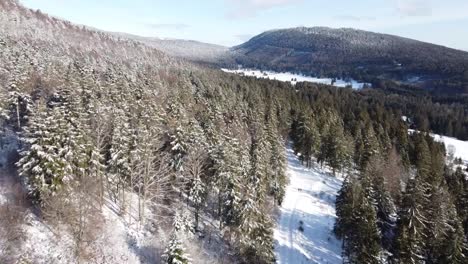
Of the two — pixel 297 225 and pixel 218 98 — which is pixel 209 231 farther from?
pixel 218 98

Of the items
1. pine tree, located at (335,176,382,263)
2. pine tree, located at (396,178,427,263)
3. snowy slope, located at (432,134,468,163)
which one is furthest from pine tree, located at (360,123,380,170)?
snowy slope, located at (432,134,468,163)

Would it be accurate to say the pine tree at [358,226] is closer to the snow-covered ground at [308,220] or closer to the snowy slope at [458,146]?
the snow-covered ground at [308,220]

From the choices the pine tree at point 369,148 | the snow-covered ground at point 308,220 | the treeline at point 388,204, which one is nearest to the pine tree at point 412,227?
the treeline at point 388,204

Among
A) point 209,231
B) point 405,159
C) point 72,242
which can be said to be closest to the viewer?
point 72,242

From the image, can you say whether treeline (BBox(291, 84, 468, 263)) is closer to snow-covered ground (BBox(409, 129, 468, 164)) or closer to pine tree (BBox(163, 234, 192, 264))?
pine tree (BBox(163, 234, 192, 264))

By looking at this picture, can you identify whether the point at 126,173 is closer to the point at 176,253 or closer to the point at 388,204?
the point at 176,253

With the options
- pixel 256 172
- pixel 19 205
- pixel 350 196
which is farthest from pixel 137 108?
pixel 350 196

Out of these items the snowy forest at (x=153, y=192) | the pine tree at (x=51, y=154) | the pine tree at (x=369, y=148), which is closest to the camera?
the snowy forest at (x=153, y=192)

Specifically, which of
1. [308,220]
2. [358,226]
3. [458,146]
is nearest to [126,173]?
[358,226]
